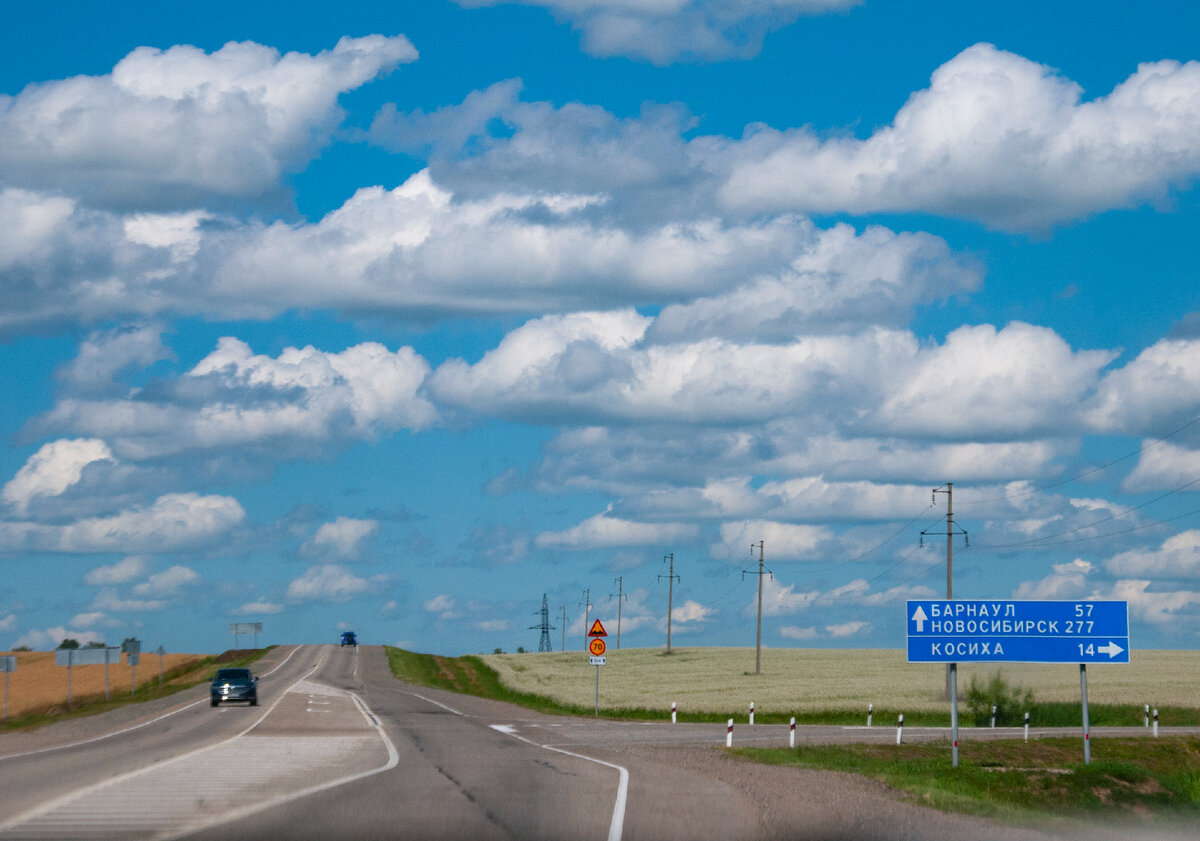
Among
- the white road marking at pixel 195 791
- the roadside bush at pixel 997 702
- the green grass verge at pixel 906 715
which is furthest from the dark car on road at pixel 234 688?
the roadside bush at pixel 997 702

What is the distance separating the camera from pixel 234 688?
54.8 m

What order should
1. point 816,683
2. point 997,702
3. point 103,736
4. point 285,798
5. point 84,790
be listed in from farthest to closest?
point 816,683
point 997,702
point 103,736
point 84,790
point 285,798

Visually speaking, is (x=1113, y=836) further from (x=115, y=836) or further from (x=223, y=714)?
(x=223, y=714)

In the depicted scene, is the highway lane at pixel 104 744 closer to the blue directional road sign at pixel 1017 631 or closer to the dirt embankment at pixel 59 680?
the dirt embankment at pixel 59 680

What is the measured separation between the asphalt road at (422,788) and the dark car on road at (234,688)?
13.9m

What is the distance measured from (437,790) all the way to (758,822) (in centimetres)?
550

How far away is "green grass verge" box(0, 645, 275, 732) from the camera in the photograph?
52.3m

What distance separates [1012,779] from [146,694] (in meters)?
61.0

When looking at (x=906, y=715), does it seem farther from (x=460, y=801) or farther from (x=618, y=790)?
(x=460, y=801)

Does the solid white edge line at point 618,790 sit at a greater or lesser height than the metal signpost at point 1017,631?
lesser

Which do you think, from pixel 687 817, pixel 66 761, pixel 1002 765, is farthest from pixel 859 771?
pixel 66 761

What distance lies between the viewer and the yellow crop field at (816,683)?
2295 inches

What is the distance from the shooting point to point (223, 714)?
154 ft

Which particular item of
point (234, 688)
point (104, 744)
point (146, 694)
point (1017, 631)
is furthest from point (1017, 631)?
point (146, 694)
